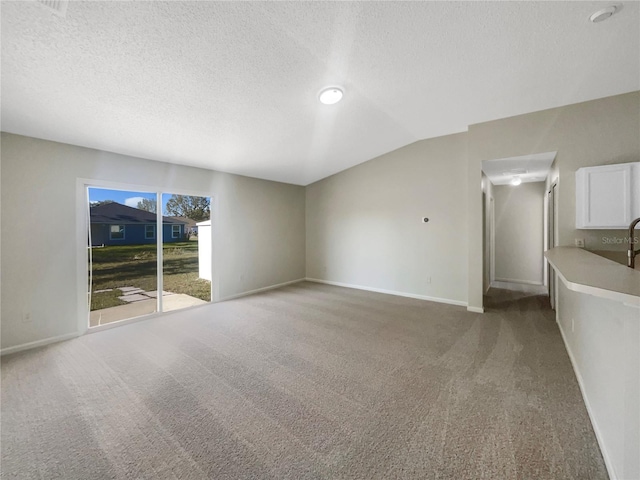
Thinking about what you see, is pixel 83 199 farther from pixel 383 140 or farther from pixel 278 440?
pixel 383 140

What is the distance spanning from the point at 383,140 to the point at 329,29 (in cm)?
280

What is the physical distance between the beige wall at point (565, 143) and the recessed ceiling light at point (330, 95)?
2423 millimetres

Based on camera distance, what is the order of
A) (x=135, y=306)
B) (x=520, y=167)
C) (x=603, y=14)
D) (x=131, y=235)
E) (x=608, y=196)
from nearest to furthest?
(x=603, y=14) → (x=608, y=196) → (x=131, y=235) → (x=135, y=306) → (x=520, y=167)

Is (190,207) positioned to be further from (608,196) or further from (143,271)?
(608,196)

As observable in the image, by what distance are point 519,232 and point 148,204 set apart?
7.94 metres

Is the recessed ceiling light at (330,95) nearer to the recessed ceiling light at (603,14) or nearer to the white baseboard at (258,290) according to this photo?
the recessed ceiling light at (603,14)

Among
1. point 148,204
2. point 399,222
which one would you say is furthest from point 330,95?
point 148,204

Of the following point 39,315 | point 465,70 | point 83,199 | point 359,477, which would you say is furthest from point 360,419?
point 83,199

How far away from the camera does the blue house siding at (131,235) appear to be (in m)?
3.66

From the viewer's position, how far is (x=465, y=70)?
8.81 ft

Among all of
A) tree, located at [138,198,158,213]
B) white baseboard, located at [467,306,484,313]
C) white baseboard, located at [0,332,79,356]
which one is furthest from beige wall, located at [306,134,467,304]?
white baseboard, located at [0,332,79,356]

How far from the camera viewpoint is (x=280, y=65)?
8.11 feet

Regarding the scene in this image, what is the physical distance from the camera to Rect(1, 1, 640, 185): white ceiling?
1903mm

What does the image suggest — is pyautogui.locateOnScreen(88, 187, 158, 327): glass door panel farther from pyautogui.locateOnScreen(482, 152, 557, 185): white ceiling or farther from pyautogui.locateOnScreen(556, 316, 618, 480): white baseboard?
pyautogui.locateOnScreen(482, 152, 557, 185): white ceiling
